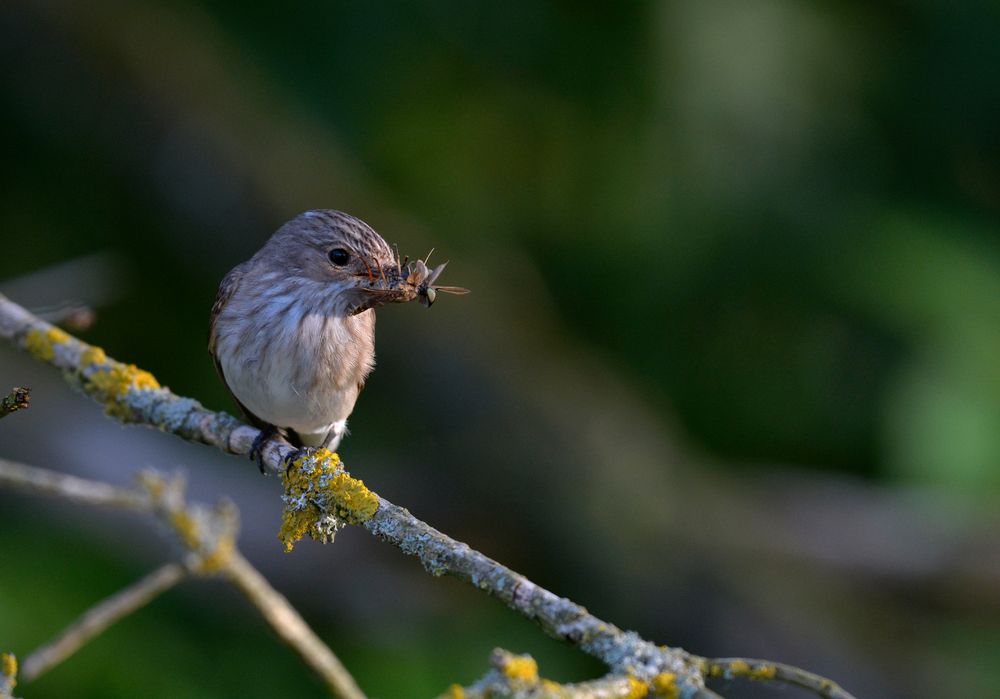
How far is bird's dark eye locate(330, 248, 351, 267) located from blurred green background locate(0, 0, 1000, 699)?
219 centimetres

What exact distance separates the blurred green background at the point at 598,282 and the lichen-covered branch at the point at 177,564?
3.71 m

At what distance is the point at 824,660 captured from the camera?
6.73 meters

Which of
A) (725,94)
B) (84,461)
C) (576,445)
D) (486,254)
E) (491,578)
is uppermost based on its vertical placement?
(725,94)

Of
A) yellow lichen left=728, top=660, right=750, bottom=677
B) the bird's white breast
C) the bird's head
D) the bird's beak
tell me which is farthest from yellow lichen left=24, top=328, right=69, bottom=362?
yellow lichen left=728, top=660, right=750, bottom=677

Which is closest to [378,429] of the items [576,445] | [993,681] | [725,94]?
[576,445]

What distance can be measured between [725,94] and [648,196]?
721 mm

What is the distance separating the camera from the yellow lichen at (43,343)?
11.8ft

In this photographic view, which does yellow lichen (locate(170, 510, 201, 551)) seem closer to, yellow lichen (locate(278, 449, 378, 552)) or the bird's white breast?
yellow lichen (locate(278, 449, 378, 552))

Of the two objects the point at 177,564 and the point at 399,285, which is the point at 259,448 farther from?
the point at 177,564

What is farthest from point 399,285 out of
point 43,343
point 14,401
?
point 14,401

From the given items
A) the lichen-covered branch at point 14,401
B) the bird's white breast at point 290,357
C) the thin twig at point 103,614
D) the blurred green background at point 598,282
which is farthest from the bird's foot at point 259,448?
the blurred green background at point 598,282

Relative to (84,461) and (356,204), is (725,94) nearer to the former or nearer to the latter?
(356,204)

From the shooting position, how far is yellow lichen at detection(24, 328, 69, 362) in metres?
3.61

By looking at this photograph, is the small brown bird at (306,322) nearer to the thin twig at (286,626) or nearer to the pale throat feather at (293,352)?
the pale throat feather at (293,352)
